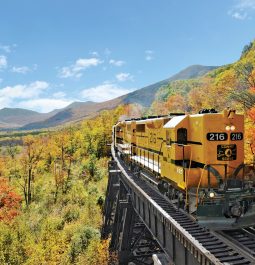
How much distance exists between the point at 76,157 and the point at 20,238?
4955cm

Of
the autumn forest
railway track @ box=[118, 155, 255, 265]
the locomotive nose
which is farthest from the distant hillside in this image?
the locomotive nose

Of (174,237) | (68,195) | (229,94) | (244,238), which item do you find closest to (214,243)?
(244,238)

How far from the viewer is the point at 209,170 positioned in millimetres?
12625

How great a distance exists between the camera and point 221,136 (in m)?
13.0

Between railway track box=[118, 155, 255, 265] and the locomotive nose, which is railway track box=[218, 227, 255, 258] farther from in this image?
the locomotive nose

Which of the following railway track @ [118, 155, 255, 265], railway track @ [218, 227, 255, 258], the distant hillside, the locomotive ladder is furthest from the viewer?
the distant hillside

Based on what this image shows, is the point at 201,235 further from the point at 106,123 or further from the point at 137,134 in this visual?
the point at 106,123

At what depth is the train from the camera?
11453 millimetres

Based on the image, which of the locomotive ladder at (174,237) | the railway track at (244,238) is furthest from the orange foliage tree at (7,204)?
the railway track at (244,238)

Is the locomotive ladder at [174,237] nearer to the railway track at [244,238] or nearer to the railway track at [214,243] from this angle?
the railway track at [214,243]

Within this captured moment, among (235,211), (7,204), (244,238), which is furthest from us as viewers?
(7,204)

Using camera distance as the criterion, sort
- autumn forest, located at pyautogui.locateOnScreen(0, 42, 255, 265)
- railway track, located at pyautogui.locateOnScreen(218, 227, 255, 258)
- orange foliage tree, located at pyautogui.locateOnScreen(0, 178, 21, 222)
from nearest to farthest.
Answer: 1. railway track, located at pyautogui.locateOnScreen(218, 227, 255, 258)
2. autumn forest, located at pyautogui.locateOnScreen(0, 42, 255, 265)
3. orange foliage tree, located at pyautogui.locateOnScreen(0, 178, 21, 222)

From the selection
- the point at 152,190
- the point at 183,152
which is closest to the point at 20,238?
the point at 152,190

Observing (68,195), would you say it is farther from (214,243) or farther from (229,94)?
(214,243)
